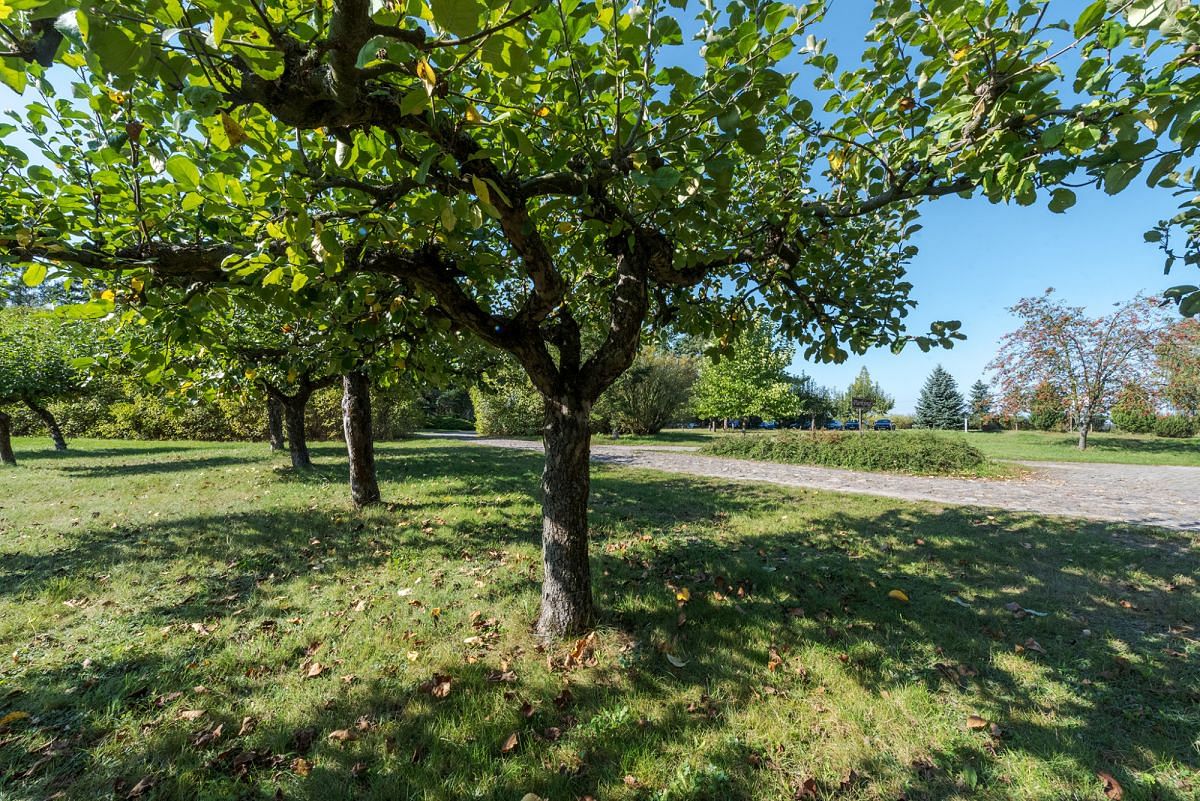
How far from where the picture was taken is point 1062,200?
206 cm

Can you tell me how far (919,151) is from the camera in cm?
276

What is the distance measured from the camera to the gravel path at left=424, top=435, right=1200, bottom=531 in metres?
8.31

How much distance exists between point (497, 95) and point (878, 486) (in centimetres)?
1182

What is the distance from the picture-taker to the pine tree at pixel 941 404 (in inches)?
1955

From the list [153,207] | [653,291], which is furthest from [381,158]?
[653,291]

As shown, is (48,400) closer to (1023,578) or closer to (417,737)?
(417,737)

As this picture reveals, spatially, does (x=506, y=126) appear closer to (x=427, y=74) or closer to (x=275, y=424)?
(x=427, y=74)

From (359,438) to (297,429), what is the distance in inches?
230

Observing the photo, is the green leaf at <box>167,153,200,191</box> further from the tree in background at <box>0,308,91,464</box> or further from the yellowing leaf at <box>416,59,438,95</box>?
the tree in background at <box>0,308,91,464</box>

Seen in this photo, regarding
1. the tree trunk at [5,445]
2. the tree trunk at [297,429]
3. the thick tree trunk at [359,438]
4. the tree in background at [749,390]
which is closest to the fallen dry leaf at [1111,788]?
the thick tree trunk at [359,438]

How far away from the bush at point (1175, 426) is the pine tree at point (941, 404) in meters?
18.2

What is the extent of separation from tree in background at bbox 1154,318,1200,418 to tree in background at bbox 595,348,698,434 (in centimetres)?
2313

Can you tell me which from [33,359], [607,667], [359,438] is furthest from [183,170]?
[33,359]

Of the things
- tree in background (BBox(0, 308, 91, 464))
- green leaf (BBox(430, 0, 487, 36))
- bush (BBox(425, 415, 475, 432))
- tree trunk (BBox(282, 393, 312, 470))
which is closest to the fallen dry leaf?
green leaf (BBox(430, 0, 487, 36))
